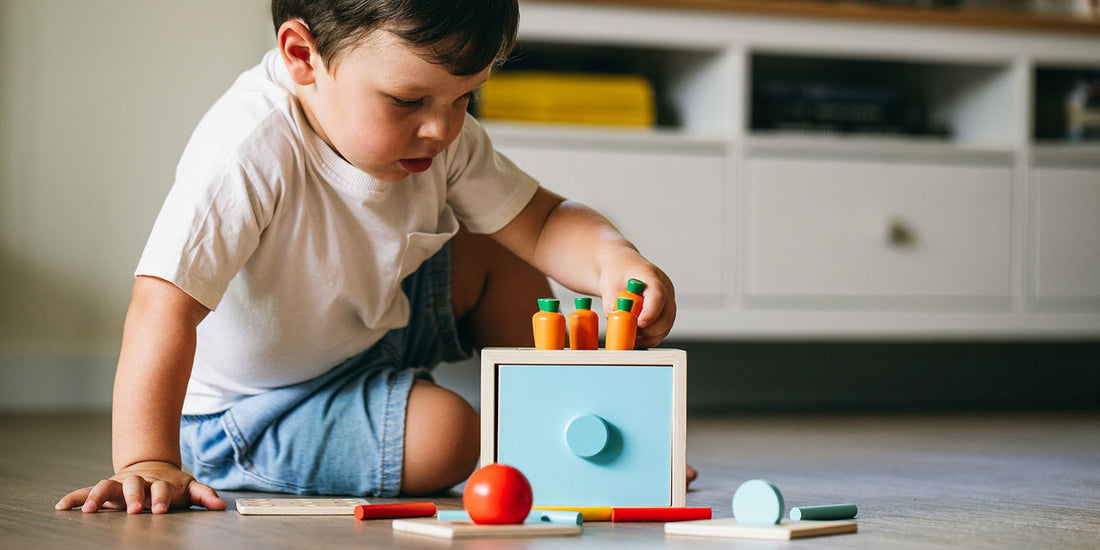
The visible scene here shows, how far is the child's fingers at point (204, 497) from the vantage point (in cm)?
69

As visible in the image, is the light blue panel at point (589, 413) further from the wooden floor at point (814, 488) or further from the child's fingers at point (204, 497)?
the child's fingers at point (204, 497)

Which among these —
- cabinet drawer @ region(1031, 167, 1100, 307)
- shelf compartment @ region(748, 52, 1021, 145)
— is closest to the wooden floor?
cabinet drawer @ region(1031, 167, 1100, 307)

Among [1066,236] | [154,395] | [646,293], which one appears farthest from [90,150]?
[1066,236]

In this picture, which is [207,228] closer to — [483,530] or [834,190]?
[483,530]

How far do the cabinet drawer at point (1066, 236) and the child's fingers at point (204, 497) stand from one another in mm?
1386

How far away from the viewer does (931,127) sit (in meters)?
1.83

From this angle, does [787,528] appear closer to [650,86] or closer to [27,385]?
[650,86]

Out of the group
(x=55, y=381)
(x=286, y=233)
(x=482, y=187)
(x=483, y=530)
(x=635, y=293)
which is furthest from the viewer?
(x=55, y=381)

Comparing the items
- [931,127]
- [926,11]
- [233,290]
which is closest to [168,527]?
[233,290]

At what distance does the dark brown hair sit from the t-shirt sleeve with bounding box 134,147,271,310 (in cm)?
11

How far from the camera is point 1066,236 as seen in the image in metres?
1.70

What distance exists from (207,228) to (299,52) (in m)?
0.15

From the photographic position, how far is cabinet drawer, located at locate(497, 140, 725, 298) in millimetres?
1546

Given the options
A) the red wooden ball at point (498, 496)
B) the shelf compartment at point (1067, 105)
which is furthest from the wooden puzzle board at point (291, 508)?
the shelf compartment at point (1067, 105)
